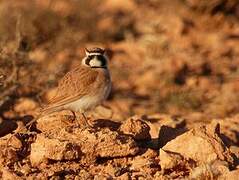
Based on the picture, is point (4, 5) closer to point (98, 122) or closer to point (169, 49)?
point (169, 49)

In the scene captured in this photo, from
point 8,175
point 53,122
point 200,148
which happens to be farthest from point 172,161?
point 53,122

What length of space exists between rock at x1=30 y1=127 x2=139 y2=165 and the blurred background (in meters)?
2.74

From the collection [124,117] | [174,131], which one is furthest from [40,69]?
[174,131]

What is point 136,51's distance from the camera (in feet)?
42.6

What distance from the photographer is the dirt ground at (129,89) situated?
19.8ft

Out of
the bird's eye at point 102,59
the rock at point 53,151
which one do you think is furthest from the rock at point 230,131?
the rock at point 53,151

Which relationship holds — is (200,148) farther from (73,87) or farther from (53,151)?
(73,87)

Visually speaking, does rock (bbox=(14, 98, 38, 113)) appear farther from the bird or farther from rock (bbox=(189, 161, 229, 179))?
rock (bbox=(189, 161, 229, 179))

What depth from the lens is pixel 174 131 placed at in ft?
23.1

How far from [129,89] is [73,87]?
14.5ft

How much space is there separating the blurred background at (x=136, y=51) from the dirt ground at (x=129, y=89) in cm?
2

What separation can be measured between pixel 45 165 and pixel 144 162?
863mm

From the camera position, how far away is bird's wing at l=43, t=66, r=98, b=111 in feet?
23.9

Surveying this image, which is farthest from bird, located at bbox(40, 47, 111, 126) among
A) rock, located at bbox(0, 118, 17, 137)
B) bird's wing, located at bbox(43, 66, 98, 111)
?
rock, located at bbox(0, 118, 17, 137)
